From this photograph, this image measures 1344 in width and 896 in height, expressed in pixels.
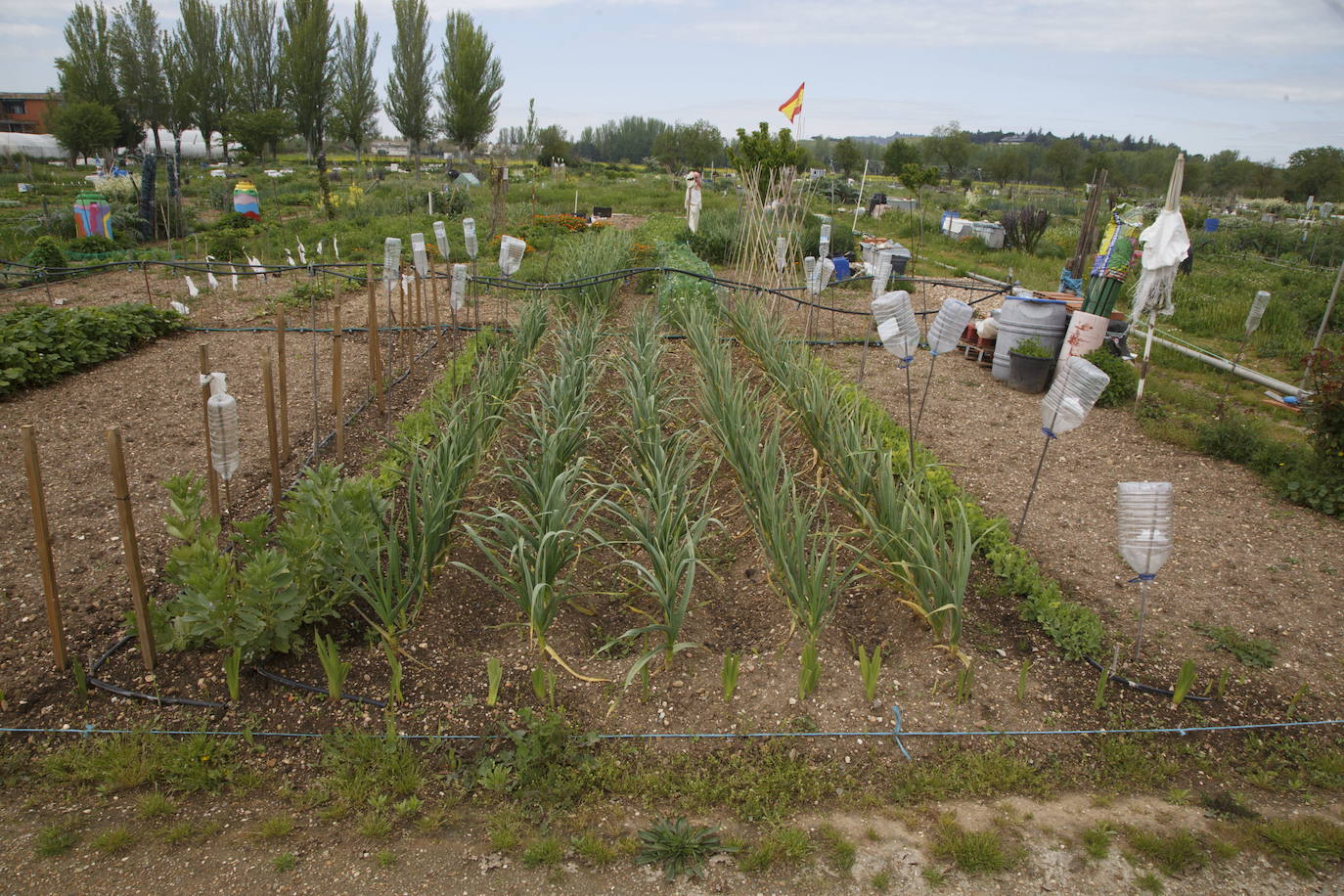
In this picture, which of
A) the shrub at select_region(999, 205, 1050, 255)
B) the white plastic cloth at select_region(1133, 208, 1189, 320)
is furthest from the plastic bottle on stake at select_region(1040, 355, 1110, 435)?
the shrub at select_region(999, 205, 1050, 255)

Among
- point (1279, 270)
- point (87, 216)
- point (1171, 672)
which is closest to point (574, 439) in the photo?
point (1171, 672)

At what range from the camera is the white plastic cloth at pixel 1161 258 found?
547 centimetres

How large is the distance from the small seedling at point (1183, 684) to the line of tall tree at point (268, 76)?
29165mm

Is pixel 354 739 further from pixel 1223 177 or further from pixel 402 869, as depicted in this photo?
pixel 1223 177

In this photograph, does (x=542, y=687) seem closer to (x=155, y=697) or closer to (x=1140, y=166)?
(x=155, y=697)

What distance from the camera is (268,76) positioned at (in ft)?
124

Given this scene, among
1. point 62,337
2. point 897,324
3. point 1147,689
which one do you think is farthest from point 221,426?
point 62,337

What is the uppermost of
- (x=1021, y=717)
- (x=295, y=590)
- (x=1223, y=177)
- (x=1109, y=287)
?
(x=1223, y=177)

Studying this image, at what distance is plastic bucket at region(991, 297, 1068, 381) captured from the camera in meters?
6.31

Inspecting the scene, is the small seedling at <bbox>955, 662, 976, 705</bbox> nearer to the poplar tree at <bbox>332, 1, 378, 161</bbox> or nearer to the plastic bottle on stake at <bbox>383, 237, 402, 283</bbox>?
the plastic bottle on stake at <bbox>383, 237, 402, 283</bbox>

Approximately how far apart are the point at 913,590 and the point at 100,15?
40.6 m

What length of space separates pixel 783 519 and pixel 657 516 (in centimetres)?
47

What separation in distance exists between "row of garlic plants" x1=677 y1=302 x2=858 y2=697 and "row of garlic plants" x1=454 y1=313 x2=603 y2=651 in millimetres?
648

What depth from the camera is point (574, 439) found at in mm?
3588
